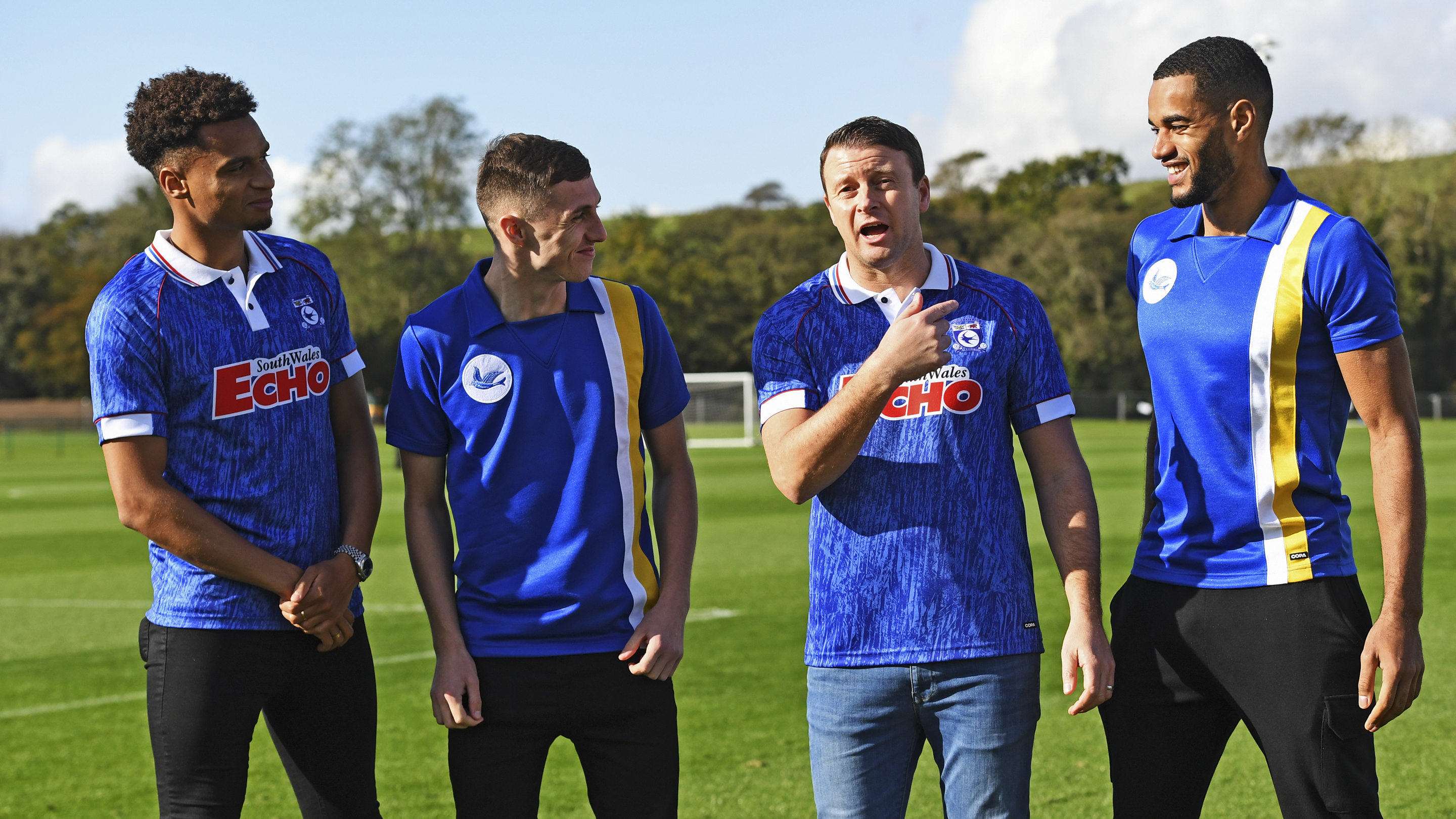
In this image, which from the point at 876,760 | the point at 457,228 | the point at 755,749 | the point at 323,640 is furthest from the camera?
the point at 457,228

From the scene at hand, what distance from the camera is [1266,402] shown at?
10.2ft

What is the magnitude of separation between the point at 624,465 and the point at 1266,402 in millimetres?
1524

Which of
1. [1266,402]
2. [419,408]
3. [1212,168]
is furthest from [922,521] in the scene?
[419,408]

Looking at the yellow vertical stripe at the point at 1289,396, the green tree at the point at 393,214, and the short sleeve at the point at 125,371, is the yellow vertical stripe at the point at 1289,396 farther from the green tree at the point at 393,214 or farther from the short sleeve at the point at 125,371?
the green tree at the point at 393,214

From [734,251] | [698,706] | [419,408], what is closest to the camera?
[419,408]

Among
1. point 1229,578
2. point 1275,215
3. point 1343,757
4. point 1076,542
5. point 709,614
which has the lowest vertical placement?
point 709,614

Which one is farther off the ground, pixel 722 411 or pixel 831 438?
pixel 831 438

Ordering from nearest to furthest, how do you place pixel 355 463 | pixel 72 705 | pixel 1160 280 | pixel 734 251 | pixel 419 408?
1. pixel 419 408
2. pixel 1160 280
3. pixel 355 463
4. pixel 72 705
5. pixel 734 251

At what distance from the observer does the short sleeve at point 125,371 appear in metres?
3.05

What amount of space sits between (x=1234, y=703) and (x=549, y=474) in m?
1.73

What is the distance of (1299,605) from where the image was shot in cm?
310

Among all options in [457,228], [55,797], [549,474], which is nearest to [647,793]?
[549,474]

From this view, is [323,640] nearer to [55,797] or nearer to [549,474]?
[549,474]

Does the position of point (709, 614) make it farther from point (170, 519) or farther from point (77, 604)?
point (170, 519)
